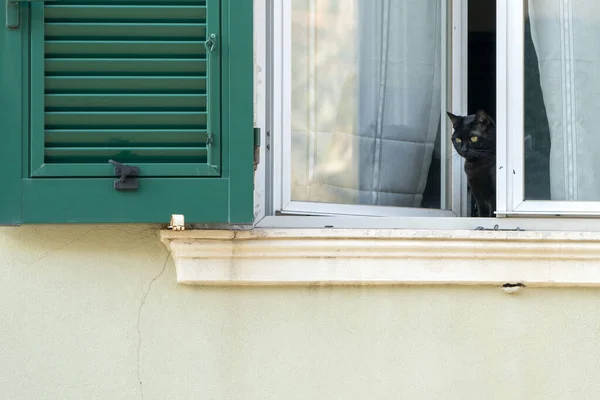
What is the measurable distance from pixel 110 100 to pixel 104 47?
13 centimetres

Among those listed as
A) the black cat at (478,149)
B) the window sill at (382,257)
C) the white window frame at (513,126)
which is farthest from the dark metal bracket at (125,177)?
the black cat at (478,149)

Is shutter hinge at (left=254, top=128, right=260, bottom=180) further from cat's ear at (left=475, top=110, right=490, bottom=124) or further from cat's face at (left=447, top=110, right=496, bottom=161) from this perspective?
cat's ear at (left=475, top=110, right=490, bottom=124)

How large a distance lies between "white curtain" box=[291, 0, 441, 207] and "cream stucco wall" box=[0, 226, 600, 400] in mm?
387

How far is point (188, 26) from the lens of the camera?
7.22 feet

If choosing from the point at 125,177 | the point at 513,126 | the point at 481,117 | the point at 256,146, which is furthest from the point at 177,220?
the point at 481,117

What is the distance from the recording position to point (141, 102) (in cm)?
219

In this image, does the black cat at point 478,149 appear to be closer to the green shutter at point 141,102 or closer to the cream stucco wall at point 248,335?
the cream stucco wall at point 248,335

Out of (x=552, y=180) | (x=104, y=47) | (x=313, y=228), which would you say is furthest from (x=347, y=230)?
(x=104, y=47)

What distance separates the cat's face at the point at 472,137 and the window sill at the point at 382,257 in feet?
1.96

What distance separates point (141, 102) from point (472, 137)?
118cm

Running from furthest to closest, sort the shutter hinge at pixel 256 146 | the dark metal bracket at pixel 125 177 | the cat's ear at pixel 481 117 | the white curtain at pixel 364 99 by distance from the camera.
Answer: the cat's ear at pixel 481 117, the white curtain at pixel 364 99, the shutter hinge at pixel 256 146, the dark metal bracket at pixel 125 177

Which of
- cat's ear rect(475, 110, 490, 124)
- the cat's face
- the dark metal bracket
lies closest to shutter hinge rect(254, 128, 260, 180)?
the dark metal bracket

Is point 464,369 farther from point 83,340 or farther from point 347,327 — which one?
point 83,340

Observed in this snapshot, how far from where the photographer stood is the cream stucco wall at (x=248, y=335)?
2297mm
